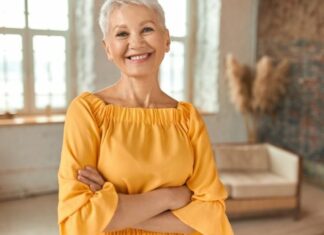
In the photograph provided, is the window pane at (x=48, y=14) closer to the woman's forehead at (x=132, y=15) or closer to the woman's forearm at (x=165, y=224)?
A: the woman's forehead at (x=132, y=15)

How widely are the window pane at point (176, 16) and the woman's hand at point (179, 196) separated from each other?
13.9ft

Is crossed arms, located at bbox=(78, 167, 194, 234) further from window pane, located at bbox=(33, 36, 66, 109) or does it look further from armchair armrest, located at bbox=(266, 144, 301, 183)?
window pane, located at bbox=(33, 36, 66, 109)

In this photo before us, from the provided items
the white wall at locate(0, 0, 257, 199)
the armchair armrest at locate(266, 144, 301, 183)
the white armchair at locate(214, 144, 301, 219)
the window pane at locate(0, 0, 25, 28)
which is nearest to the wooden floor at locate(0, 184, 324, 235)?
the white armchair at locate(214, 144, 301, 219)

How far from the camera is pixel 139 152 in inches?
35.0

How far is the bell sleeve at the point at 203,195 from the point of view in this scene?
93cm

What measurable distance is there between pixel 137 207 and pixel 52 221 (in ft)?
9.15

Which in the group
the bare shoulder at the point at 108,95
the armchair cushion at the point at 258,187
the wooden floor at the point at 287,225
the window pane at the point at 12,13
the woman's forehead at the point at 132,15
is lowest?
the wooden floor at the point at 287,225

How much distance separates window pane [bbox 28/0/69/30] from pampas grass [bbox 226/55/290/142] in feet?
7.09

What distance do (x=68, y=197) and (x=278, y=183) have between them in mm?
2903

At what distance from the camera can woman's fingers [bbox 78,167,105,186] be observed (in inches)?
33.5

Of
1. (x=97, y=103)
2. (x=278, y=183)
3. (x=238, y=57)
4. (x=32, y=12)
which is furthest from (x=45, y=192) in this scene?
(x=97, y=103)

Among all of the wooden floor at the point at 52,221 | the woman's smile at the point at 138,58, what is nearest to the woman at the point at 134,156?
the woman's smile at the point at 138,58

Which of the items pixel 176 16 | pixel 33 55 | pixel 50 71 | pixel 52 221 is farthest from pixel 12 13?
pixel 52 221

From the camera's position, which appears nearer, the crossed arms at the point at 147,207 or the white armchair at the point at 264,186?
the crossed arms at the point at 147,207
